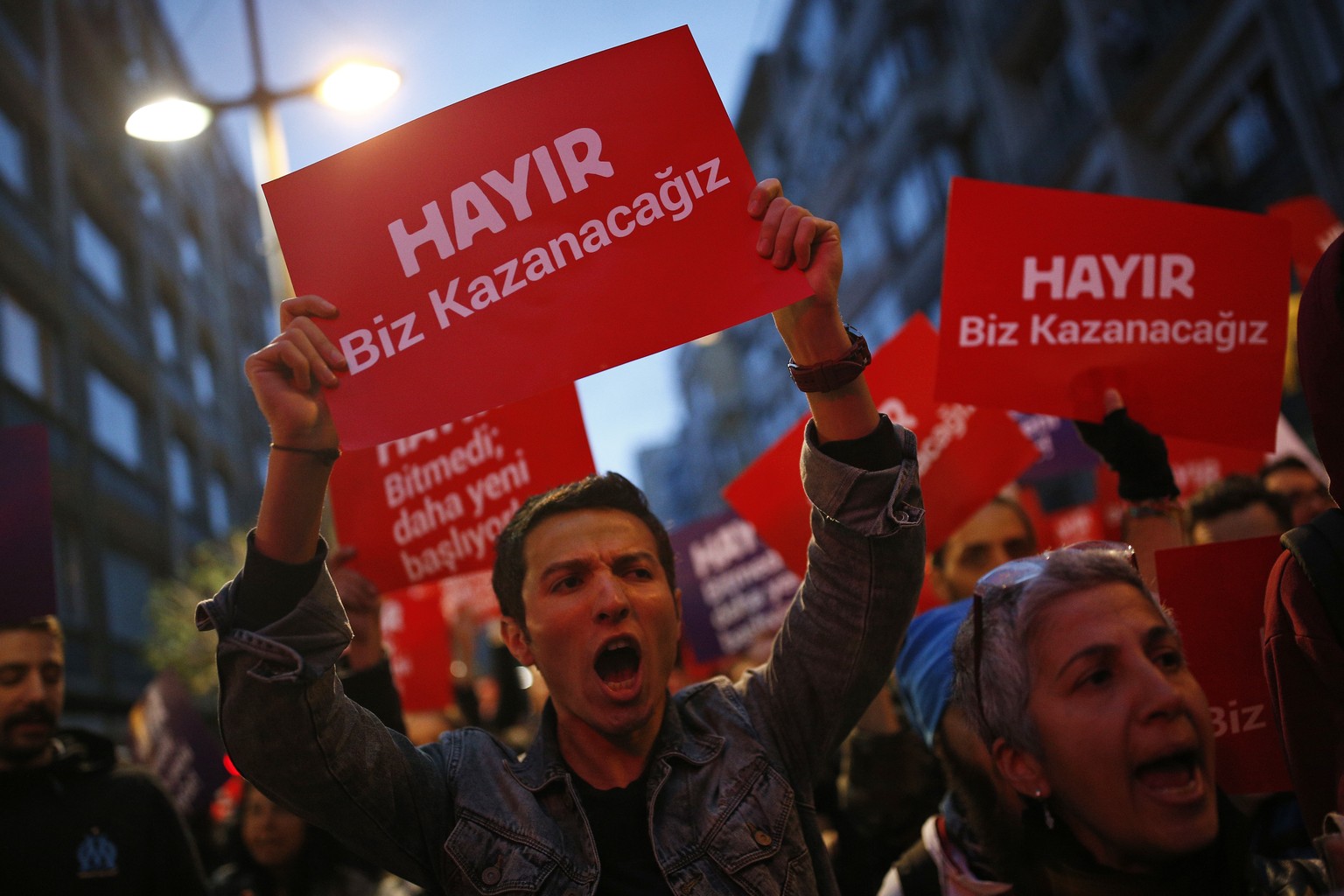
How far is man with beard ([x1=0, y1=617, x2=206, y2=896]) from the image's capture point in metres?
3.49

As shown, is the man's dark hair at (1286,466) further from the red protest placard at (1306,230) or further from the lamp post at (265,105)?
the lamp post at (265,105)

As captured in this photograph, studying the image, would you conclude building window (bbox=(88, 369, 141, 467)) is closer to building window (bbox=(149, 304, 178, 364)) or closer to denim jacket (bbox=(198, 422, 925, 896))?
building window (bbox=(149, 304, 178, 364))

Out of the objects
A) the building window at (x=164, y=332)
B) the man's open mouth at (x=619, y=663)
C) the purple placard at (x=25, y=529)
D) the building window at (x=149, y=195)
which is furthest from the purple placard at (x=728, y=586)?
the building window at (x=149, y=195)

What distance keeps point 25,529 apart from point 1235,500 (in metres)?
3.65

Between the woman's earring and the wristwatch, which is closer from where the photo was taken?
the woman's earring

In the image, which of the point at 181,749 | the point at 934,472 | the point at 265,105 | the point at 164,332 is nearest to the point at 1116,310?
the point at 934,472

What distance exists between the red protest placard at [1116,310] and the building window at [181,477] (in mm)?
25405

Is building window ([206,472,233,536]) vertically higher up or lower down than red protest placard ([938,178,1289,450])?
higher up

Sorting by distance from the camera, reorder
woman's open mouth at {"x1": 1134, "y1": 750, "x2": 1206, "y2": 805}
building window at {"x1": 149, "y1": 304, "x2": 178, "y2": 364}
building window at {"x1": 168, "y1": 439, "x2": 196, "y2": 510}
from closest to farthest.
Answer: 1. woman's open mouth at {"x1": 1134, "y1": 750, "x2": 1206, "y2": 805}
2. building window at {"x1": 149, "y1": 304, "x2": 178, "y2": 364}
3. building window at {"x1": 168, "y1": 439, "x2": 196, "y2": 510}

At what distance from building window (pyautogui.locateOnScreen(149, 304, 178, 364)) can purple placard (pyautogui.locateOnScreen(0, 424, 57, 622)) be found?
79.7 ft

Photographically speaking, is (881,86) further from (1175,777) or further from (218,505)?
(1175,777)

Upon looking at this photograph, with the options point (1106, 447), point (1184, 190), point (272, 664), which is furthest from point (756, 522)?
point (1184, 190)

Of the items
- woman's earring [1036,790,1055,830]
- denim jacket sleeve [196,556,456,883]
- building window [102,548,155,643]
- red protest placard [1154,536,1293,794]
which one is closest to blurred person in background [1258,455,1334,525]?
red protest placard [1154,536,1293,794]

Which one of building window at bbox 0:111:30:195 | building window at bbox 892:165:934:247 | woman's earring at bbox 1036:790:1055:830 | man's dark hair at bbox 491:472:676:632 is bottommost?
woman's earring at bbox 1036:790:1055:830
